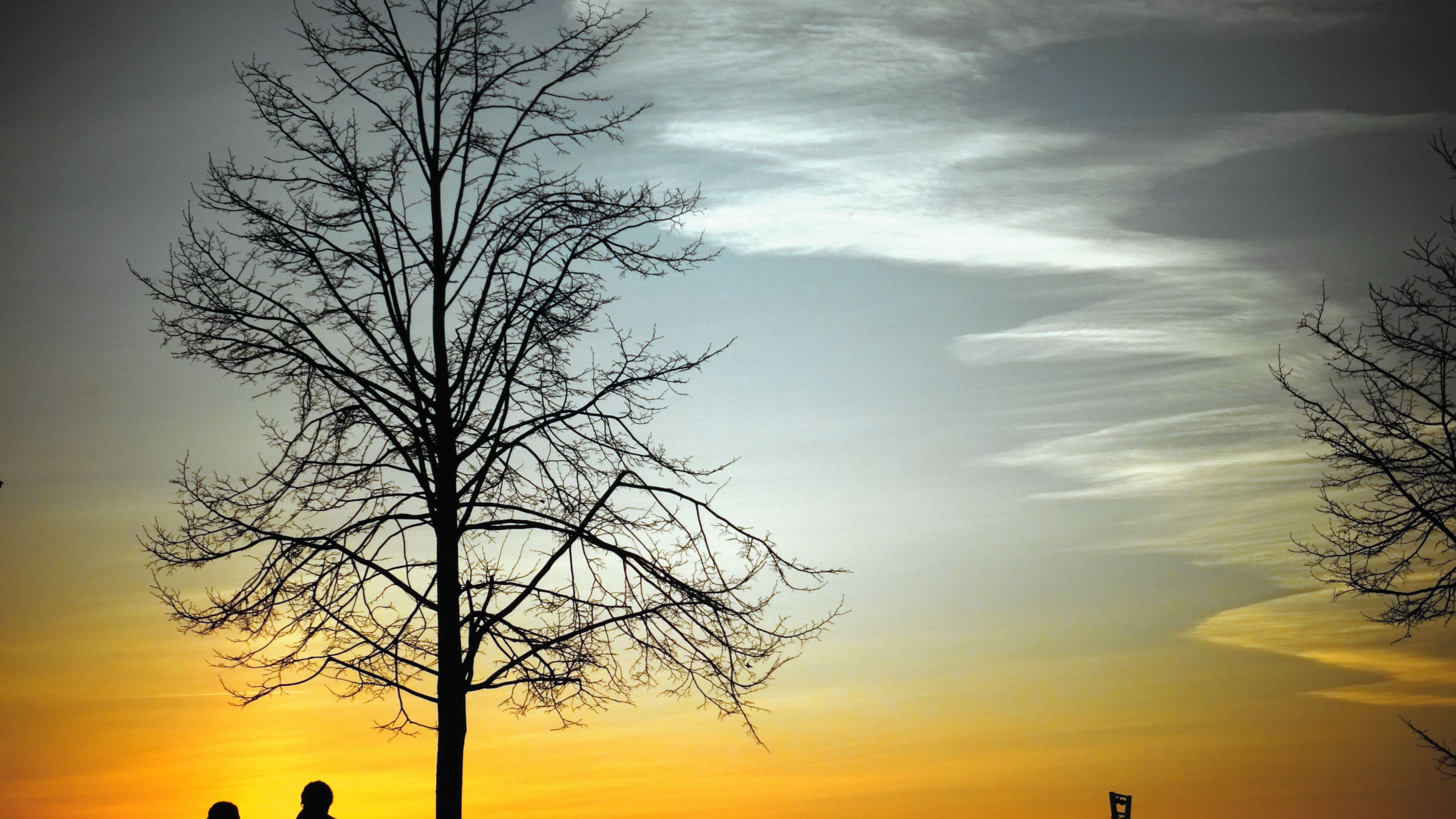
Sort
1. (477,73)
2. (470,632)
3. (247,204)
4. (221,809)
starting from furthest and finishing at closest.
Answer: (477,73) < (247,204) < (470,632) < (221,809)

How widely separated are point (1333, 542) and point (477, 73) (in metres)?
11.5

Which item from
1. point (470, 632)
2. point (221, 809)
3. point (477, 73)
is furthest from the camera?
Answer: point (477, 73)

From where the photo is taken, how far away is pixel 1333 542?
13344 millimetres

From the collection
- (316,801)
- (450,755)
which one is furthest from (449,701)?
(316,801)

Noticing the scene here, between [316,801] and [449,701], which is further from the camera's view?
[449,701]

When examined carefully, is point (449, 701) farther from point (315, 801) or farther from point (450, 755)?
point (315, 801)

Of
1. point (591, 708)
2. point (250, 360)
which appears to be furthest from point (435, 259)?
point (591, 708)

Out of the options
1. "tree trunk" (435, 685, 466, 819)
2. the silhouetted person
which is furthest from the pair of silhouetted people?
"tree trunk" (435, 685, 466, 819)

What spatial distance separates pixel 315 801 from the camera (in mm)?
9281

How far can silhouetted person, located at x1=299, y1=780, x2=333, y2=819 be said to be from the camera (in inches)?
364

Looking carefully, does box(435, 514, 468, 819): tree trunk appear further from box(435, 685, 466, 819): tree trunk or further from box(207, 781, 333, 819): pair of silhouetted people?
box(207, 781, 333, 819): pair of silhouetted people

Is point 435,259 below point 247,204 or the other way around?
below

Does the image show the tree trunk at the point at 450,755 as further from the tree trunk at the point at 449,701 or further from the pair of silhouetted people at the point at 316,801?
the pair of silhouetted people at the point at 316,801

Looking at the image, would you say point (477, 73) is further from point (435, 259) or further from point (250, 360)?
point (250, 360)
